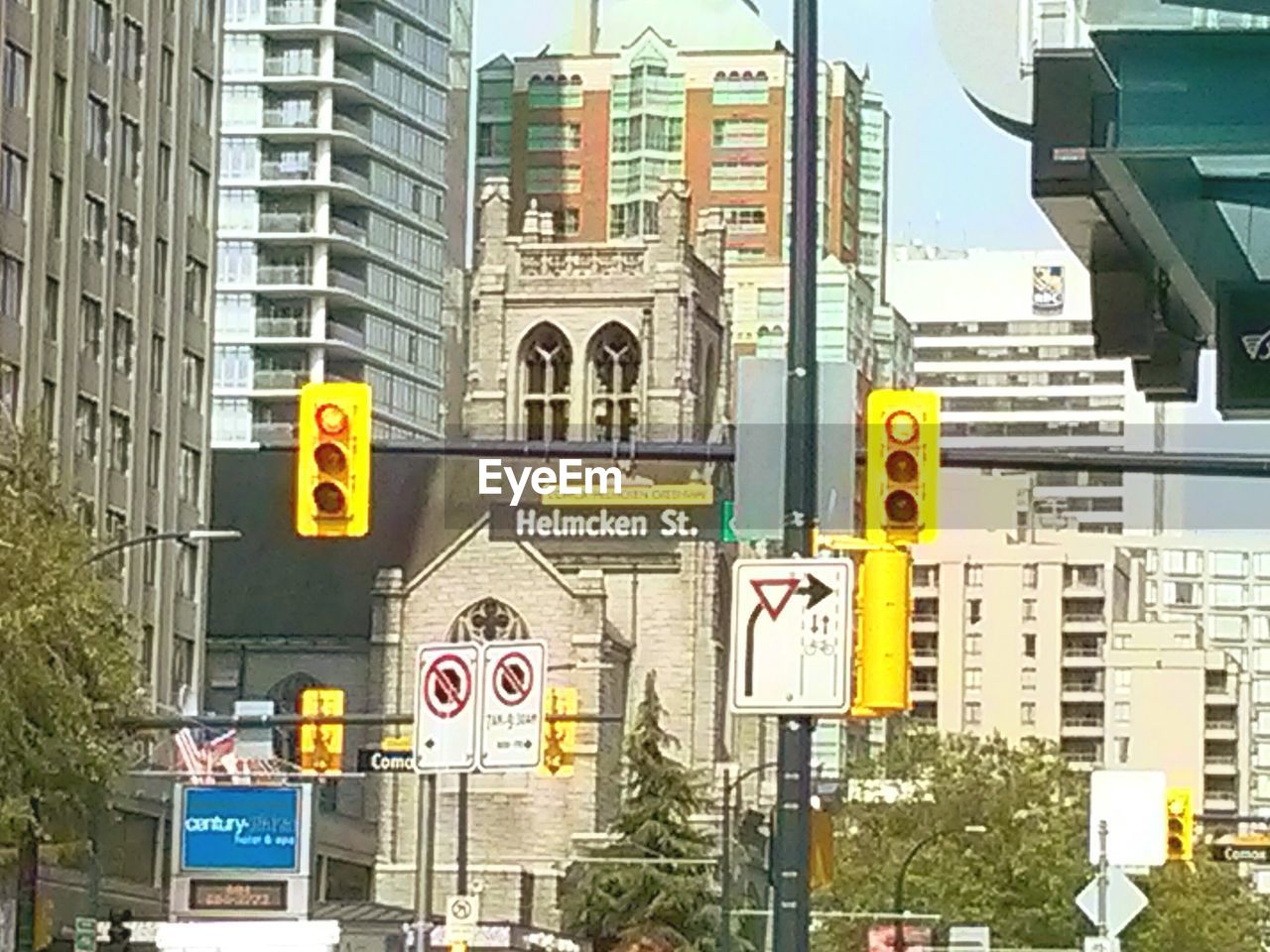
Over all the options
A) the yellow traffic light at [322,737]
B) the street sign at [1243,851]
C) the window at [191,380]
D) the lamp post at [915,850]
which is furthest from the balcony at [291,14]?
the yellow traffic light at [322,737]

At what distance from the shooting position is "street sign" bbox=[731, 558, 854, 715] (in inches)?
572

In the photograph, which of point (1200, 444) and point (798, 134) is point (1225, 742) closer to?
point (1200, 444)

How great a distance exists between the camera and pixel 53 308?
75.6 meters

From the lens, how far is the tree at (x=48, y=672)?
37031 mm

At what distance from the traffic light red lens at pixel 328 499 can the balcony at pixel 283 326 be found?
125 metres

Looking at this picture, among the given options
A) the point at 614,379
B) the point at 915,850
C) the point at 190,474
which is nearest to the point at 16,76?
the point at 190,474

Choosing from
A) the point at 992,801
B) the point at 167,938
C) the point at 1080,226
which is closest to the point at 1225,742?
the point at 992,801

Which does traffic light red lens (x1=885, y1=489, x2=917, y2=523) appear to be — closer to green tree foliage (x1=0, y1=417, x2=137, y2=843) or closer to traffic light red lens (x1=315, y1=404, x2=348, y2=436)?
traffic light red lens (x1=315, y1=404, x2=348, y2=436)

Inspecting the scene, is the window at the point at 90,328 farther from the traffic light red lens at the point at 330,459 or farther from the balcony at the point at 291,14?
the balcony at the point at 291,14

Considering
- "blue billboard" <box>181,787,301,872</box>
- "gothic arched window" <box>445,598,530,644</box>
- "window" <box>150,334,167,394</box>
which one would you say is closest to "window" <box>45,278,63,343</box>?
"window" <box>150,334,167,394</box>

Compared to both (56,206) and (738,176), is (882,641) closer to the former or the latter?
(56,206)

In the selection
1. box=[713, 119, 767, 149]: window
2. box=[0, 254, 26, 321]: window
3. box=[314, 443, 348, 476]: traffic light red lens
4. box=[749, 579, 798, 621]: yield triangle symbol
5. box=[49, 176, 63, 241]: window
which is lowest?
box=[749, 579, 798, 621]: yield triangle symbol

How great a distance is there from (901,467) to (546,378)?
12408 centimetres

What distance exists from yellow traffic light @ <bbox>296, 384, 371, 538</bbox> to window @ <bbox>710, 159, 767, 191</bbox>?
13115cm
